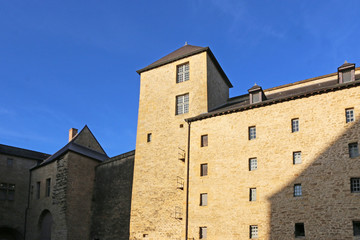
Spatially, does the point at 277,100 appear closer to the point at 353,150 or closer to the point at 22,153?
the point at 353,150

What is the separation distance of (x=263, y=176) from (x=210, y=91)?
768 cm

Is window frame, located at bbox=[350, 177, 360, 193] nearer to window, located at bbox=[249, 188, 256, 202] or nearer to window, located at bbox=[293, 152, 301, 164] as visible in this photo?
window, located at bbox=[293, 152, 301, 164]

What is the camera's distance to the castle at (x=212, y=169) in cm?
1886

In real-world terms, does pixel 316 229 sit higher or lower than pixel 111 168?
lower

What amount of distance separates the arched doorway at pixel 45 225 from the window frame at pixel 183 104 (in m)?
14.2

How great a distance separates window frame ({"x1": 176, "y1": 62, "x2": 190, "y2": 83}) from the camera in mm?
26844

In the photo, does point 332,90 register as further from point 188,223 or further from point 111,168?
point 111,168

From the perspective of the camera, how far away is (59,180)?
101ft

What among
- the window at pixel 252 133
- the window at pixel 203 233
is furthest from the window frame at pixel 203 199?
the window at pixel 252 133

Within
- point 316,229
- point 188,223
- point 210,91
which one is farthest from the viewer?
point 210,91

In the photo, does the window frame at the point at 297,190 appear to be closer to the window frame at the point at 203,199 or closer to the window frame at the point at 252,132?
the window frame at the point at 252,132

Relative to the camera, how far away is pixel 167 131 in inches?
1019

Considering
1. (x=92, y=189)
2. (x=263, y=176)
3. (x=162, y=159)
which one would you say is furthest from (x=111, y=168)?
(x=263, y=176)

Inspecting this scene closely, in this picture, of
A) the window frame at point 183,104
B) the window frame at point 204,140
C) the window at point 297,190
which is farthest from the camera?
the window frame at point 183,104
